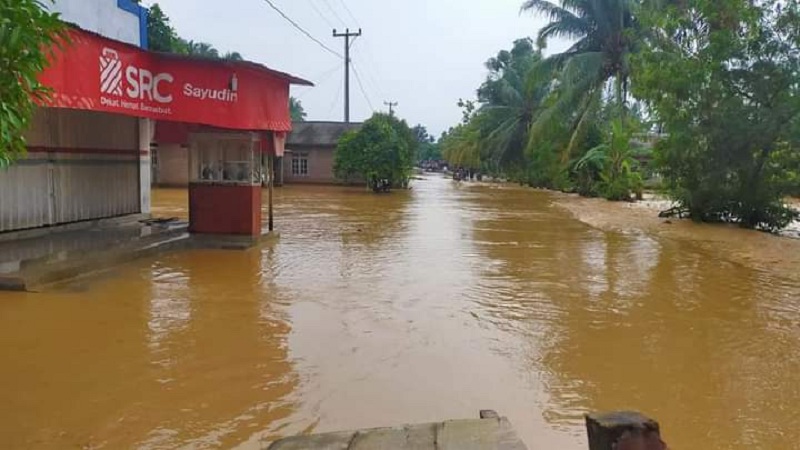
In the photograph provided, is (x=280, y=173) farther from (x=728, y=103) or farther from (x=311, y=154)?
(x=728, y=103)

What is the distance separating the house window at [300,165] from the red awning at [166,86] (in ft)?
92.7

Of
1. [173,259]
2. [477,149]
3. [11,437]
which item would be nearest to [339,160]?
[477,149]

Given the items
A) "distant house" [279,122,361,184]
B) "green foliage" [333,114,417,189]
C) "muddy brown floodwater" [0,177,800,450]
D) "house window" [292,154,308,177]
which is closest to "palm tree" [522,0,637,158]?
"green foliage" [333,114,417,189]

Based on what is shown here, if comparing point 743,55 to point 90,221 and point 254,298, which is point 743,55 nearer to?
point 254,298

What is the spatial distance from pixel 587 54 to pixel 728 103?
14.3 metres

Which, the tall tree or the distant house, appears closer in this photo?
the tall tree

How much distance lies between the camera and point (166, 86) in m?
10.2

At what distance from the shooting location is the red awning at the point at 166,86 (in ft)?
26.8

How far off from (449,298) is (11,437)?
5.39m

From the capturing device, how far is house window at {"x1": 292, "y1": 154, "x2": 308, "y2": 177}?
40844 millimetres

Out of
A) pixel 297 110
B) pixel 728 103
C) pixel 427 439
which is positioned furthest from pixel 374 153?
pixel 297 110

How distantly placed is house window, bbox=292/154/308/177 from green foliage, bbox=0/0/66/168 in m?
38.6

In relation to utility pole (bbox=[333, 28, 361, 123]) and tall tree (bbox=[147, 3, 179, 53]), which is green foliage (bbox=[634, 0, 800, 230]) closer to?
tall tree (bbox=[147, 3, 179, 53])

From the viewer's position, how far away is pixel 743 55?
1575cm
